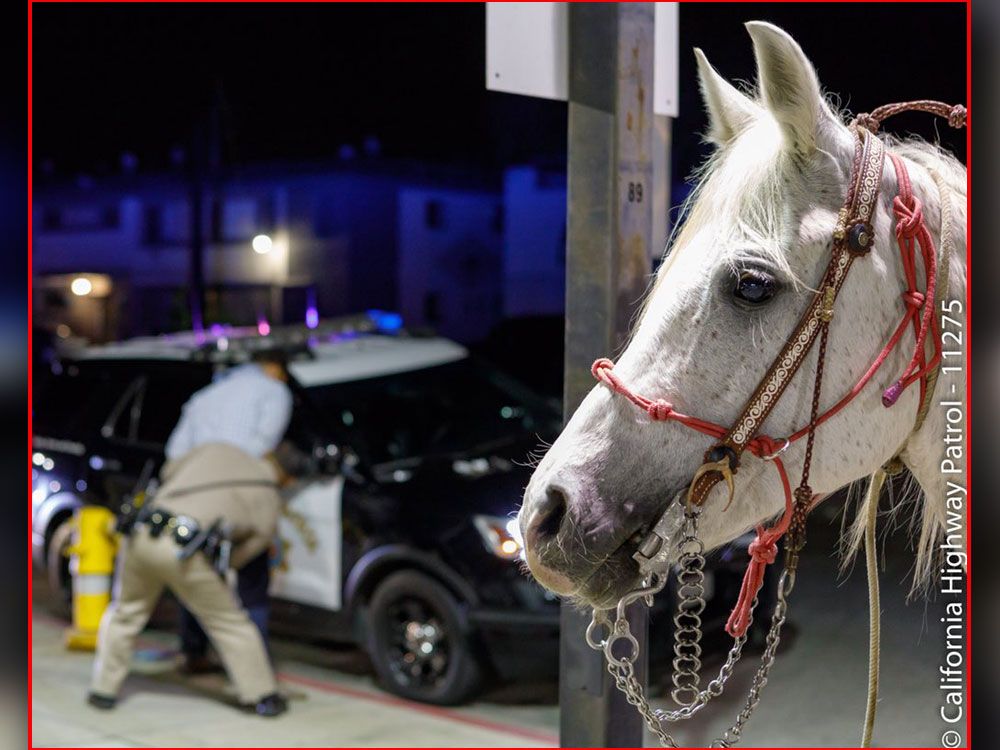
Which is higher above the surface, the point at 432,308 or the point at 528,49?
the point at 528,49

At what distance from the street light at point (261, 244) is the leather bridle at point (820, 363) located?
551 inches

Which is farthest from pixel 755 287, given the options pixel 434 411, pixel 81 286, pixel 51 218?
pixel 51 218

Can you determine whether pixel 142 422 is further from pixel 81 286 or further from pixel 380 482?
pixel 81 286

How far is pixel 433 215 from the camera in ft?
52.8

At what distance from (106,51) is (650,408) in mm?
12966

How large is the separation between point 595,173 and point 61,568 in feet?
20.1

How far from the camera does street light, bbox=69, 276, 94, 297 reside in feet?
42.5

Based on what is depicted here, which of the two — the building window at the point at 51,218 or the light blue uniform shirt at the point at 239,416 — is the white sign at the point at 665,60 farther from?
the building window at the point at 51,218

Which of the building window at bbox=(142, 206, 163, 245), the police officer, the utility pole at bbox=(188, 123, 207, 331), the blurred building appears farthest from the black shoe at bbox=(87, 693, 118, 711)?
the building window at bbox=(142, 206, 163, 245)

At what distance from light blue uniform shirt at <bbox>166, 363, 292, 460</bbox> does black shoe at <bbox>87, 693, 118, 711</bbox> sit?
51.0 inches

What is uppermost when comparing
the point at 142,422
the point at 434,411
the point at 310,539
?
the point at 434,411

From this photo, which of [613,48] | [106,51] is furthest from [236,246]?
[613,48]

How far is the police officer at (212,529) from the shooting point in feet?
19.9

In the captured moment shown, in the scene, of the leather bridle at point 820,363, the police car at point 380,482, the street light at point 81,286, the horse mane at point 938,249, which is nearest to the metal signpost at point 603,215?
the horse mane at point 938,249
